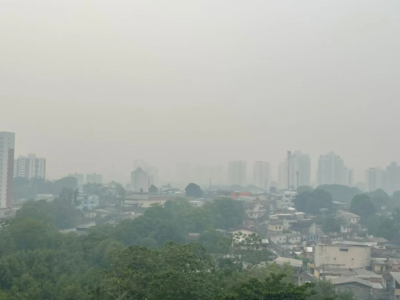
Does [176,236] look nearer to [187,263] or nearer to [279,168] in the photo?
[187,263]

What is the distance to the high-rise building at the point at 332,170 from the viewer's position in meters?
46.7

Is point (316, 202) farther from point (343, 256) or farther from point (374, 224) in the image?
point (343, 256)

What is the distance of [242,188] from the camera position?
5062cm

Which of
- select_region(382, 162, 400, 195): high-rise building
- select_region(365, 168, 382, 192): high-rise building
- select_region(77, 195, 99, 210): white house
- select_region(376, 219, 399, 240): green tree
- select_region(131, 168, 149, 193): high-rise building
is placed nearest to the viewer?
select_region(376, 219, 399, 240): green tree

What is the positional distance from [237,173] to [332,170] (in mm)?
11097

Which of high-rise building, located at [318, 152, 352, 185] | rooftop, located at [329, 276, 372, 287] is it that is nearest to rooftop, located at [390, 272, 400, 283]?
rooftop, located at [329, 276, 372, 287]

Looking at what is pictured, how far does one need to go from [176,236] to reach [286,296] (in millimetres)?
10716

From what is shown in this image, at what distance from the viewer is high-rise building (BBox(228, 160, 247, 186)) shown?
177ft


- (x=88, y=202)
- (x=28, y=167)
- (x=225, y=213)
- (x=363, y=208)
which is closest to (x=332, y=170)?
(x=363, y=208)

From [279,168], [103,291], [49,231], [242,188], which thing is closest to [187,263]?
[103,291]

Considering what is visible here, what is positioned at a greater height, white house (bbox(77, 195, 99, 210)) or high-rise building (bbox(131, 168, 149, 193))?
high-rise building (bbox(131, 168, 149, 193))

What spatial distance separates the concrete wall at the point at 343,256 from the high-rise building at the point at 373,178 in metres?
38.1

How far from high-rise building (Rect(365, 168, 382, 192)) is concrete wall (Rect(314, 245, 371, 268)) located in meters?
38.1

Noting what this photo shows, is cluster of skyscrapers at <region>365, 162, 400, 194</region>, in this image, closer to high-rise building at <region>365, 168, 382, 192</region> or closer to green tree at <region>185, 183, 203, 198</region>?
high-rise building at <region>365, 168, 382, 192</region>
